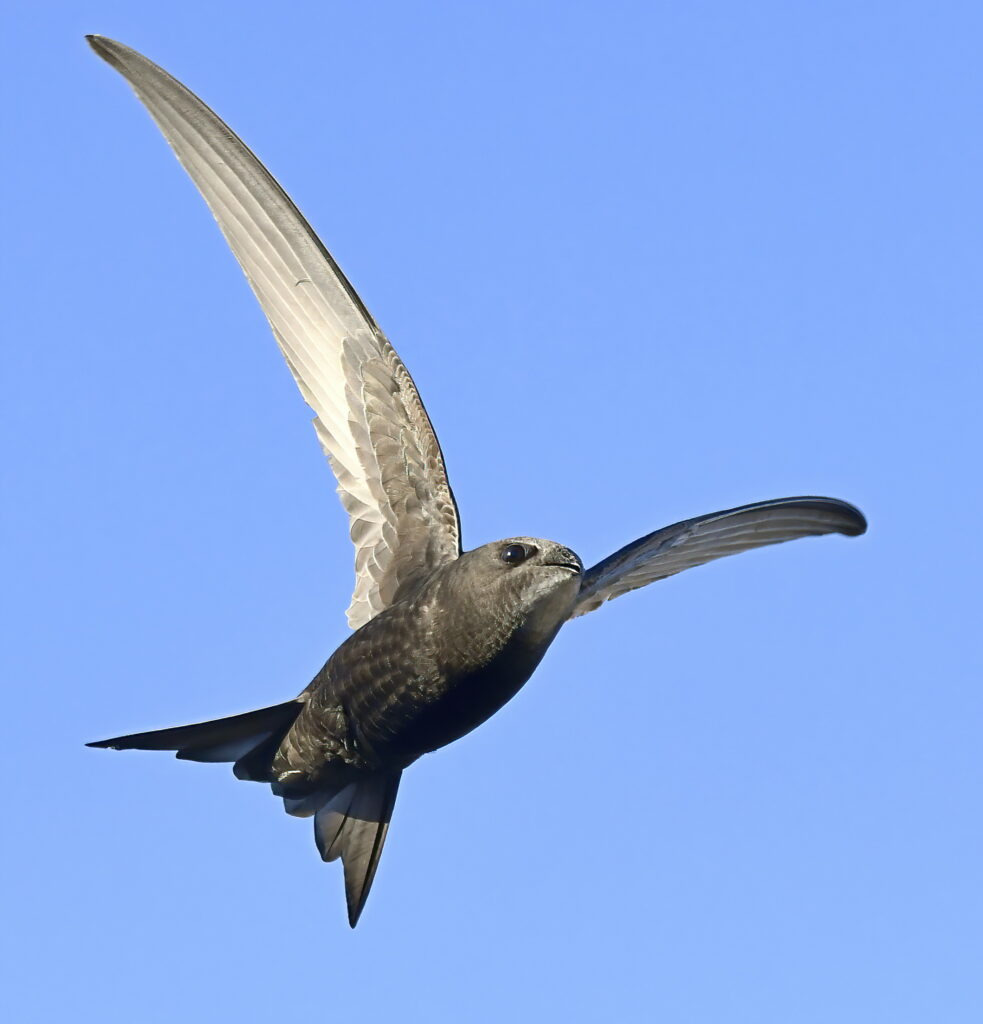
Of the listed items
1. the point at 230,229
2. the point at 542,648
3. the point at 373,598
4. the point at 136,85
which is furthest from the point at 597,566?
the point at 136,85

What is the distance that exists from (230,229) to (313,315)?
508mm

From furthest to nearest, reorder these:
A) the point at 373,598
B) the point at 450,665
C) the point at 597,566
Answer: the point at 373,598, the point at 597,566, the point at 450,665

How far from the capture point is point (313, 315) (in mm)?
7508

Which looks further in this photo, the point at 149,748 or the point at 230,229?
the point at 230,229

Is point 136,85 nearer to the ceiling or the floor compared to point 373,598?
nearer to the ceiling

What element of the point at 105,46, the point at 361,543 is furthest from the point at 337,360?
the point at 105,46

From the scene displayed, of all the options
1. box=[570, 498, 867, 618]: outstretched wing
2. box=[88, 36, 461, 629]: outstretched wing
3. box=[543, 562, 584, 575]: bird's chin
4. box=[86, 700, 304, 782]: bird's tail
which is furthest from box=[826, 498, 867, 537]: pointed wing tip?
box=[86, 700, 304, 782]: bird's tail

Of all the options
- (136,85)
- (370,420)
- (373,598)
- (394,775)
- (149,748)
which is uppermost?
(136,85)

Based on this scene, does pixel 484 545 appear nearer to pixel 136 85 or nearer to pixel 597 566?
pixel 597 566

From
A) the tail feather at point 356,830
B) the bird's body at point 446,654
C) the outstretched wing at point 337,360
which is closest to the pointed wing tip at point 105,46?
the outstretched wing at point 337,360

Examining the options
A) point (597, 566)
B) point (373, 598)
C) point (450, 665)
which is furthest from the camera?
point (373, 598)

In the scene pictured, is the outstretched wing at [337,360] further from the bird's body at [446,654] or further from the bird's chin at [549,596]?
the bird's chin at [549,596]

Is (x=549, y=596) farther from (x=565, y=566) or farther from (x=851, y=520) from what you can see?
(x=851, y=520)

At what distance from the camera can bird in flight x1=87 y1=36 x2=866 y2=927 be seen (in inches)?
256
